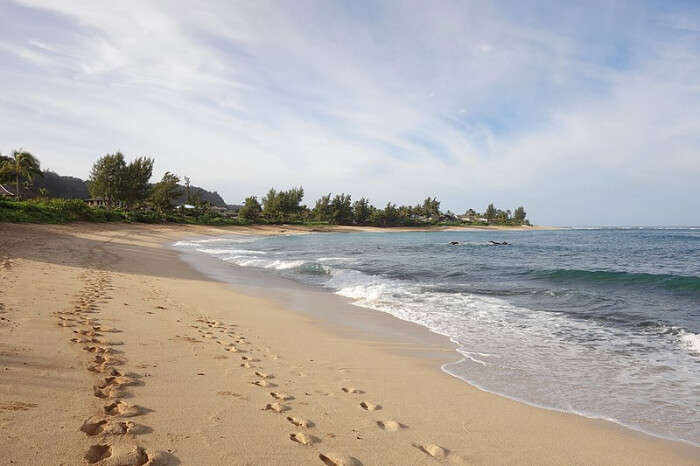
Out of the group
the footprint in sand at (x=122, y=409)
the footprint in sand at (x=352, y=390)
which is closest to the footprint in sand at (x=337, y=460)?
the footprint in sand at (x=352, y=390)

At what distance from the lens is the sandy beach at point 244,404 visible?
2.79 meters

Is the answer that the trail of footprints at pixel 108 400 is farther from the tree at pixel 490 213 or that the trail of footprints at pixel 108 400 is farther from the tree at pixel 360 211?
the tree at pixel 490 213

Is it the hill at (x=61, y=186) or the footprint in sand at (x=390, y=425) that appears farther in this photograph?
the hill at (x=61, y=186)

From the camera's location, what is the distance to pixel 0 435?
2.54 m

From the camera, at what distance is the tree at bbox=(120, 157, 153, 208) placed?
60.7m

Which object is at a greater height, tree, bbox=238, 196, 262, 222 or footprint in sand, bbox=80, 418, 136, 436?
tree, bbox=238, 196, 262, 222

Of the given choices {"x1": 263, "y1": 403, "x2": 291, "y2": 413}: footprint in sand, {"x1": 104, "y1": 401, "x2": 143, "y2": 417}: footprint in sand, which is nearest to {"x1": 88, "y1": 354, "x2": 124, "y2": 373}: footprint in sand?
{"x1": 104, "y1": 401, "x2": 143, "y2": 417}: footprint in sand

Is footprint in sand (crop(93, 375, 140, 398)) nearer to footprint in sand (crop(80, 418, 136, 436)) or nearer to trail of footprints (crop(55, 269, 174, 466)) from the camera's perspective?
trail of footprints (crop(55, 269, 174, 466))

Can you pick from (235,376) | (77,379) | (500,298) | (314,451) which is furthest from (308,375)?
(500,298)

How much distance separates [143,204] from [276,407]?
3067 inches

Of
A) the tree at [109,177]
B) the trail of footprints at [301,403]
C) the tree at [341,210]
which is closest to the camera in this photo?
the trail of footprints at [301,403]

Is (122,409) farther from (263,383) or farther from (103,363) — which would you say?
(263,383)

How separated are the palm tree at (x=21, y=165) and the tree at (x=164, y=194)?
55.5 ft

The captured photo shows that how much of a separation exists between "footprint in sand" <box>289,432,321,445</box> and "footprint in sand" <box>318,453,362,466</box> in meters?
0.19
